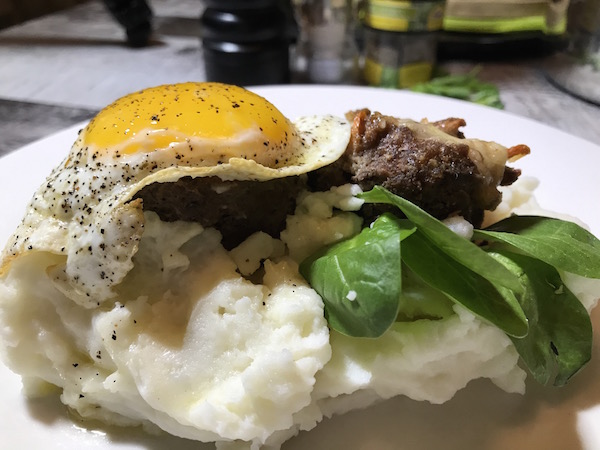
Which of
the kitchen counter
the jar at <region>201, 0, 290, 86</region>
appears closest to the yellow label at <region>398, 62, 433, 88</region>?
the kitchen counter

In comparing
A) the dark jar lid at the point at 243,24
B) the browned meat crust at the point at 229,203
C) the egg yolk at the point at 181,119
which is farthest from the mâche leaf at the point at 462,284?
the dark jar lid at the point at 243,24

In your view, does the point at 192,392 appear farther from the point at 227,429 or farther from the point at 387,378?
the point at 387,378

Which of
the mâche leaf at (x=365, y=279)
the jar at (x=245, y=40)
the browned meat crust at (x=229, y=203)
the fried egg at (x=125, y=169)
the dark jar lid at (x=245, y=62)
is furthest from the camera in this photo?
the dark jar lid at (x=245, y=62)

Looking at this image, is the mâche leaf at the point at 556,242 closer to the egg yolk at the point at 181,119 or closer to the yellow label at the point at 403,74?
the egg yolk at the point at 181,119

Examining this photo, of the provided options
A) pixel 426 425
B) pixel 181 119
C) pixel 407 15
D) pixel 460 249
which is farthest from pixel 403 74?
pixel 426 425

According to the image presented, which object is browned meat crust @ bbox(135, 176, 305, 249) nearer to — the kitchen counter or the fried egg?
the fried egg

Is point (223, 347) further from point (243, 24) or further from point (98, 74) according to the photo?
point (98, 74)
